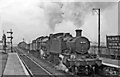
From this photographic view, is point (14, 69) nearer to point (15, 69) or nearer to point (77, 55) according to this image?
point (15, 69)

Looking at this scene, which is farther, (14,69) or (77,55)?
(14,69)

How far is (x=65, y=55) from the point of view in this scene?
620 inches

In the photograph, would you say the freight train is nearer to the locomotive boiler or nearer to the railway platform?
the locomotive boiler

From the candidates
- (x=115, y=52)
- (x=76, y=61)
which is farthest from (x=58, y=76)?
(x=115, y=52)

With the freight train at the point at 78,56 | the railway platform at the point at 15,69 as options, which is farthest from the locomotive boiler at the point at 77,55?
the railway platform at the point at 15,69

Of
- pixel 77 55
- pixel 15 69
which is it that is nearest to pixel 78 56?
pixel 77 55

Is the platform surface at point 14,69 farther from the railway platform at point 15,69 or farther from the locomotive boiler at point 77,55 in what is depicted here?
the locomotive boiler at point 77,55

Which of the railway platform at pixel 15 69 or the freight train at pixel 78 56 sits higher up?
the freight train at pixel 78 56

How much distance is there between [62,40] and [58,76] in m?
3.98

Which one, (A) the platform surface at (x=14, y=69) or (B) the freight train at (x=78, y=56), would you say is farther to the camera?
(A) the platform surface at (x=14, y=69)

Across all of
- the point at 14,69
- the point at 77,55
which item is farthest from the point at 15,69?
the point at 77,55

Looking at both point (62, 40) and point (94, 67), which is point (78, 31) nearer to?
point (62, 40)

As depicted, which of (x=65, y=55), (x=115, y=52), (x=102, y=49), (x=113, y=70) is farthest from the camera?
(x=102, y=49)

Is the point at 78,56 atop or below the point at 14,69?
atop
